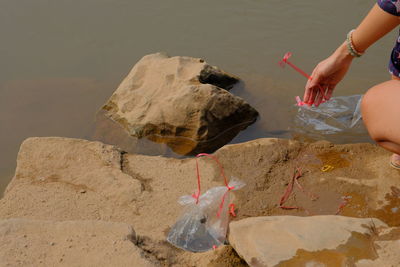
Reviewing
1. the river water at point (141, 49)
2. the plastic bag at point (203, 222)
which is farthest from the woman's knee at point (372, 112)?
the river water at point (141, 49)

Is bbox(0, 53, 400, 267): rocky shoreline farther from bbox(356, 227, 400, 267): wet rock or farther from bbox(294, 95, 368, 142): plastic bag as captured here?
bbox(294, 95, 368, 142): plastic bag

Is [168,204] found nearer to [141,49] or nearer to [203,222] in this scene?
[203,222]

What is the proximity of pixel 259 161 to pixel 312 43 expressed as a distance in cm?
206

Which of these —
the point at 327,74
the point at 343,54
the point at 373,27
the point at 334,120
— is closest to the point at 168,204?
the point at 327,74

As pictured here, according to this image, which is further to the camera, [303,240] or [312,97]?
[312,97]

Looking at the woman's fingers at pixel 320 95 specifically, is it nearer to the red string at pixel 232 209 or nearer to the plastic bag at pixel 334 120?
the red string at pixel 232 209

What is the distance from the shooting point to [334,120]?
3666 millimetres

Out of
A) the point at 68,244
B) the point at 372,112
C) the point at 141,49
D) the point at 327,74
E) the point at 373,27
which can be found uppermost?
the point at 373,27

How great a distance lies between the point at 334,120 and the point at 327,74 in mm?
1370

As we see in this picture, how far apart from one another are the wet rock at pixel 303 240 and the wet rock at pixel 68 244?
1.46 feet

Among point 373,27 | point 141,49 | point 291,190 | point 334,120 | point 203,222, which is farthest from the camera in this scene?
point 141,49

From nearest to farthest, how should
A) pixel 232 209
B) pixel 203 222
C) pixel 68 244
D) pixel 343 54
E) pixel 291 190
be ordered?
pixel 68 244, pixel 343 54, pixel 203 222, pixel 232 209, pixel 291 190

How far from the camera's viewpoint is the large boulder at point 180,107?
3.48 m

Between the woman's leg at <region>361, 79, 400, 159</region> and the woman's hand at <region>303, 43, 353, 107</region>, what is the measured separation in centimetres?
19
